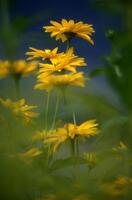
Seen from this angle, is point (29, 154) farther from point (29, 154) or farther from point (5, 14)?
point (5, 14)

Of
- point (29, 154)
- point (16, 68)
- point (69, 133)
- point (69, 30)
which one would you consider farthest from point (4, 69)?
point (69, 30)

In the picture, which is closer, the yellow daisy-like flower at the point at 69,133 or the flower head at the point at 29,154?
the flower head at the point at 29,154

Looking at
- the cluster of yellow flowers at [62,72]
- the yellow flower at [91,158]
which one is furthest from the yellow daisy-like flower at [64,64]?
the yellow flower at [91,158]

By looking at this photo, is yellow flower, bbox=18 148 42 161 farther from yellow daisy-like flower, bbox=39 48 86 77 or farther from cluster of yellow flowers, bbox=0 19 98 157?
yellow daisy-like flower, bbox=39 48 86 77

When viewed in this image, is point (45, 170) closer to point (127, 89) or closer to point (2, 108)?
point (2, 108)

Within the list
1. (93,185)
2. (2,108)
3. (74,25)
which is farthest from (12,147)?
(74,25)

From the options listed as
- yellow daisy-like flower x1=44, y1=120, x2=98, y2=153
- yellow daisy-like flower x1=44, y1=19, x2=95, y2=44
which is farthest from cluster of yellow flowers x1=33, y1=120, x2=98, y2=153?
yellow daisy-like flower x1=44, y1=19, x2=95, y2=44

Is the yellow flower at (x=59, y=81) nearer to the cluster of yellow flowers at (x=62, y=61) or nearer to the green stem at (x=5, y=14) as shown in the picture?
the cluster of yellow flowers at (x=62, y=61)
